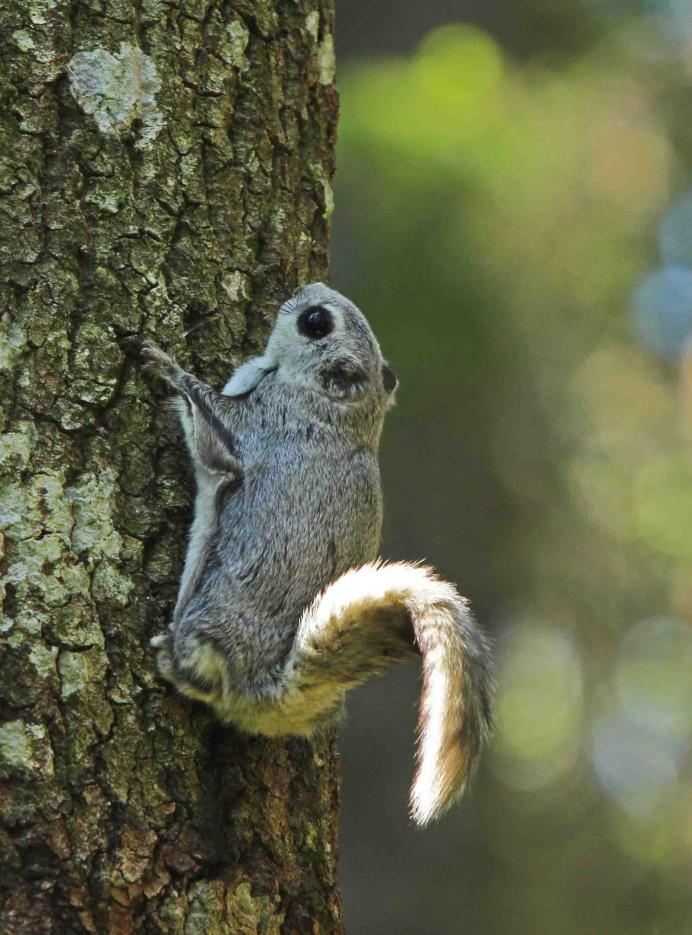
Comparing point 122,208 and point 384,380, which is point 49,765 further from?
point 384,380

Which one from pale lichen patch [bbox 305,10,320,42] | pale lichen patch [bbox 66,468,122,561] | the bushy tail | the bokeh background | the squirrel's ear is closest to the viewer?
the bushy tail

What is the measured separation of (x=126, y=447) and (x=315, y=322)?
78 cm

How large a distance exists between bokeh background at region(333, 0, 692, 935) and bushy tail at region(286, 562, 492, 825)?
3.93 metres

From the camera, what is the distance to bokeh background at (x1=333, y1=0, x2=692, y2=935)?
6496 mm

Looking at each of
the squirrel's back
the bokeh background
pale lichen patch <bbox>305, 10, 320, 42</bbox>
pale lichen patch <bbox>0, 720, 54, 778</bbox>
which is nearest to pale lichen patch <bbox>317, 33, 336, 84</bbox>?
pale lichen patch <bbox>305, 10, 320, 42</bbox>

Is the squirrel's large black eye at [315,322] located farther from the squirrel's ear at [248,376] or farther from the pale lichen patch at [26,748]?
the pale lichen patch at [26,748]

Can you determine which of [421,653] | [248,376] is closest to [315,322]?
[248,376]

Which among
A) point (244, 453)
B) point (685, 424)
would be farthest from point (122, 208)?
point (685, 424)

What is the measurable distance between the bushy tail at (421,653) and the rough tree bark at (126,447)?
0.29 meters

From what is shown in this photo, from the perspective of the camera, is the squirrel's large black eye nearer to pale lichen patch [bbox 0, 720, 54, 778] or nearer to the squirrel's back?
the squirrel's back

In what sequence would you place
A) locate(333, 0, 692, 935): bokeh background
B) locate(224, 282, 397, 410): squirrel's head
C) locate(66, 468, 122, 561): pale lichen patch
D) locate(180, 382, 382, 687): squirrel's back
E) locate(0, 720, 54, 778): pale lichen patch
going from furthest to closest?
locate(333, 0, 692, 935): bokeh background → locate(224, 282, 397, 410): squirrel's head → locate(180, 382, 382, 687): squirrel's back → locate(66, 468, 122, 561): pale lichen patch → locate(0, 720, 54, 778): pale lichen patch

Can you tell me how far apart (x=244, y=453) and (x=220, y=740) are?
0.68m

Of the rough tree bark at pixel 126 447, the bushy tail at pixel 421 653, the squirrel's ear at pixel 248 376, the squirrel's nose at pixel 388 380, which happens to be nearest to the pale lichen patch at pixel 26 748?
the rough tree bark at pixel 126 447

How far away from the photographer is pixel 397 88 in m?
6.12
